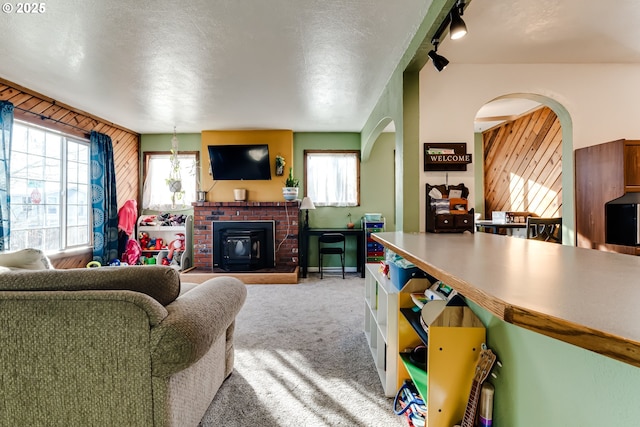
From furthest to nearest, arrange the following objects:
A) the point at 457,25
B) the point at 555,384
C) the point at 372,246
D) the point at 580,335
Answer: the point at 372,246
the point at 457,25
the point at 555,384
the point at 580,335

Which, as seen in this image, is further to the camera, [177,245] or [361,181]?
[361,181]

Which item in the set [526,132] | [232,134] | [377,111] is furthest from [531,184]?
[232,134]

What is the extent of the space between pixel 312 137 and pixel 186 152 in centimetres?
228

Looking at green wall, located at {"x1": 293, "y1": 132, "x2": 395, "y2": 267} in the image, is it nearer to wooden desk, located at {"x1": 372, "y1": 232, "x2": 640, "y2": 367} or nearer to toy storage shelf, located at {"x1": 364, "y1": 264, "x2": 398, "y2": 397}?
toy storage shelf, located at {"x1": 364, "y1": 264, "x2": 398, "y2": 397}

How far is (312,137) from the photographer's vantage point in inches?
211

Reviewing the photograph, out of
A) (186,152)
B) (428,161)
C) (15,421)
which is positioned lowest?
(15,421)

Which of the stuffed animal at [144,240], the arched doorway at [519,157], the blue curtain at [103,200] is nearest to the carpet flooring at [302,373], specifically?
the blue curtain at [103,200]

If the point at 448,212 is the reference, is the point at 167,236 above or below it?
below

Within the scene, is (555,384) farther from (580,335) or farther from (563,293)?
(580,335)

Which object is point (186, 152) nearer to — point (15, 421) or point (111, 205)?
point (111, 205)

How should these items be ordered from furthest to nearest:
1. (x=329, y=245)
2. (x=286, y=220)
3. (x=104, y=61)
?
(x=329, y=245), (x=286, y=220), (x=104, y=61)

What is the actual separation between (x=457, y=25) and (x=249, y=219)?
13.5 feet

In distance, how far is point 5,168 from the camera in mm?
3066
